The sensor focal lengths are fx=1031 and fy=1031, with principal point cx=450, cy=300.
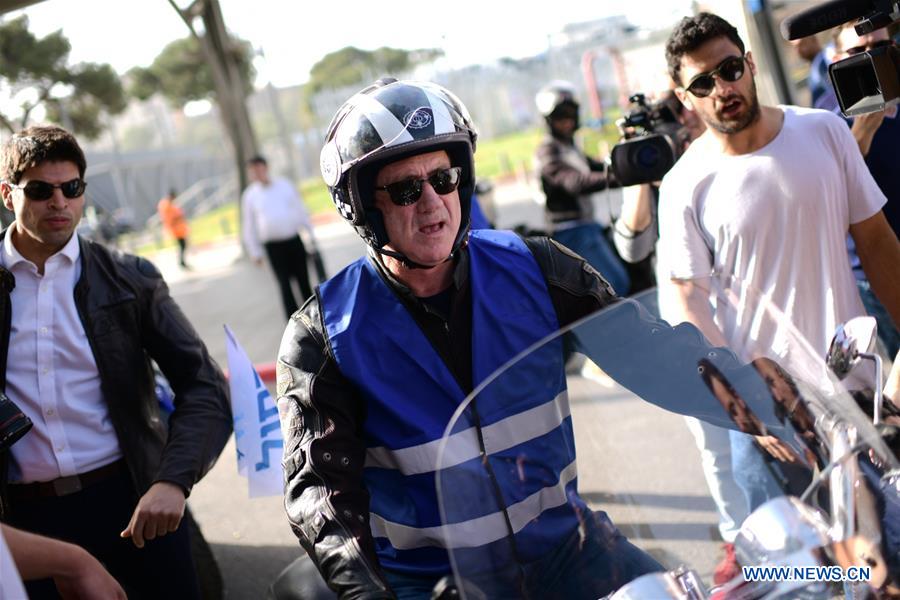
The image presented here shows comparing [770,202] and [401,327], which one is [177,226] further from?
[401,327]

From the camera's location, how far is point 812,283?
122 inches

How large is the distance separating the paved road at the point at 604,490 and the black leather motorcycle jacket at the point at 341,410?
396mm

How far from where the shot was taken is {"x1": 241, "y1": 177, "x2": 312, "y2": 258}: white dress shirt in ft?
32.1

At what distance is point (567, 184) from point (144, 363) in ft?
11.9

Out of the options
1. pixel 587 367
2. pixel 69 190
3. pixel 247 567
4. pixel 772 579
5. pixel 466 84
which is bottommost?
pixel 247 567

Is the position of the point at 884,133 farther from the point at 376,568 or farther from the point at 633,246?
the point at 376,568

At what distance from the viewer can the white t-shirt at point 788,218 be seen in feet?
10.2

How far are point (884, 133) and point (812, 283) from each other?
3.87 feet

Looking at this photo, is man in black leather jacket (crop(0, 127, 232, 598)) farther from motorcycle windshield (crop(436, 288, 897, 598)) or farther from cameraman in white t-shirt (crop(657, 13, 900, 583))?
cameraman in white t-shirt (crop(657, 13, 900, 583))

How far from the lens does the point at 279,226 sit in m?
9.77

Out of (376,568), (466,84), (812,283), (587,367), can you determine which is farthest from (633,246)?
(466,84)

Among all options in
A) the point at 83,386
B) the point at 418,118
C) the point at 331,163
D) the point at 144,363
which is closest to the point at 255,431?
the point at 144,363

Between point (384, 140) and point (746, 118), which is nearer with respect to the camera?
point (384, 140)

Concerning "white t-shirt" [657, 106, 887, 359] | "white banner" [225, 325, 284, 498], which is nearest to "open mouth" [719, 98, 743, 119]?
"white t-shirt" [657, 106, 887, 359]
